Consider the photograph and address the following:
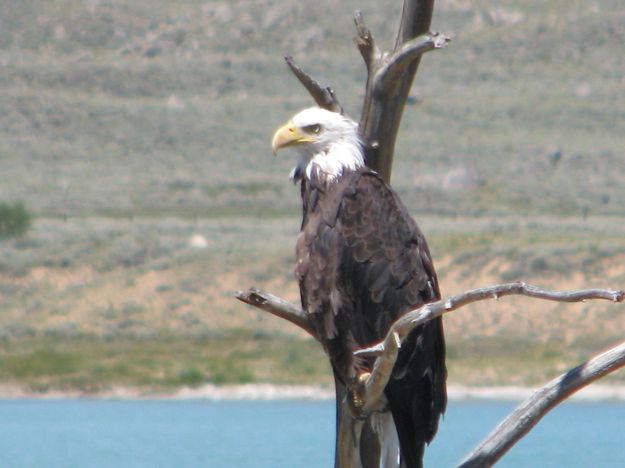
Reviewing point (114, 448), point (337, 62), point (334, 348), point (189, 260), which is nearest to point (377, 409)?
point (334, 348)

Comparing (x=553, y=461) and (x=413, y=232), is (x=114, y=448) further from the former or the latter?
(x=413, y=232)

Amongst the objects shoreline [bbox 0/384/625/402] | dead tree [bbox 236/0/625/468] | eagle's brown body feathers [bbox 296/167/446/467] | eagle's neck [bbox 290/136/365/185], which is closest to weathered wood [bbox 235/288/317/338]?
dead tree [bbox 236/0/625/468]

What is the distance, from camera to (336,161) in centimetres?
757

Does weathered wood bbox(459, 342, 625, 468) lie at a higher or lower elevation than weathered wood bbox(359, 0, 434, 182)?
lower

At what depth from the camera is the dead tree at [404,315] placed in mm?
5879

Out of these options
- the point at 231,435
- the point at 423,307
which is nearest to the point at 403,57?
the point at 423,307

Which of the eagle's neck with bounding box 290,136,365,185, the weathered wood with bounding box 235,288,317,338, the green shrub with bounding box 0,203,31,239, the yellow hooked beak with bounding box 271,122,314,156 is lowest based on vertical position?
the green shrub with bounding box 0,203,31,239

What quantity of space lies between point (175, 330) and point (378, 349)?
115 ft

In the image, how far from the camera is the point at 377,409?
23.4ft

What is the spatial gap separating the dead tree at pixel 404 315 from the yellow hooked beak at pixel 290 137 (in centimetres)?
18

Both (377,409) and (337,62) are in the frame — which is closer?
(377,409)

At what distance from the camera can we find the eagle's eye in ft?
25.2

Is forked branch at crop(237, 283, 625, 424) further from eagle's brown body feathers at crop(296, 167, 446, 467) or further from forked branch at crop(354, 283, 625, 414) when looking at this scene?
eagle's brown body feathers at crop(296, 167, 446, 467)

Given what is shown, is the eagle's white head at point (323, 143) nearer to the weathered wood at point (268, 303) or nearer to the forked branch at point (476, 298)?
the weathered wood at point (268, 303)
